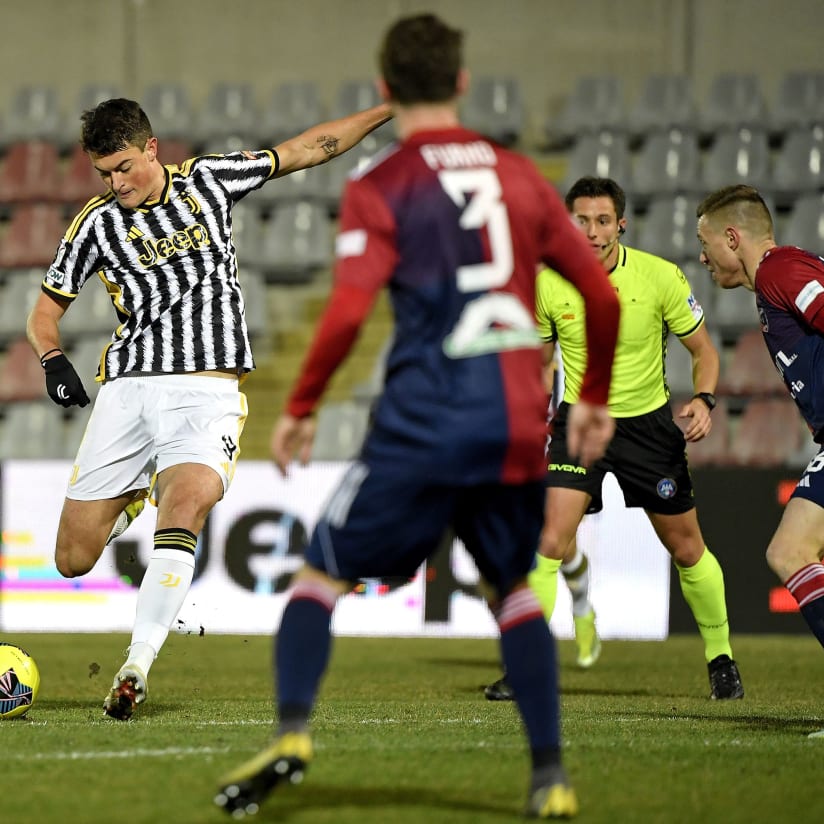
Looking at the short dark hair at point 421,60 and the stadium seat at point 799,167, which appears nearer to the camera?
the short dark hair at point 421,60

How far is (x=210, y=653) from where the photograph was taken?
8914 millimetres

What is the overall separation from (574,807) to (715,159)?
11485mm

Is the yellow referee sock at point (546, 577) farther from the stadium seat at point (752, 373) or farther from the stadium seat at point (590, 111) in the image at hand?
the stadium seat at point (590, 111)

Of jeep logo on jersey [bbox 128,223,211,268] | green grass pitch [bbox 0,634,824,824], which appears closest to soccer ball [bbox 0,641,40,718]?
green grass pitch [bbox 0,634,824,824]

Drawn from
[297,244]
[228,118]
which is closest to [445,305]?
[297,244]

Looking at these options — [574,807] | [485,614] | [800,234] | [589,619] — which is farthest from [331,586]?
[800,234]

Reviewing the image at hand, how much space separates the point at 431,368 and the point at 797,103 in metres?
12.1

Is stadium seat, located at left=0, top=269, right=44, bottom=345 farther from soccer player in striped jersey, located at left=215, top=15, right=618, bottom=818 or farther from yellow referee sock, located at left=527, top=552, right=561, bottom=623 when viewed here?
soccer player in striped jersey, located at left=215, top=15, right=618, bottom=818

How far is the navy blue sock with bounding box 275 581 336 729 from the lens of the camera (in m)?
3.35

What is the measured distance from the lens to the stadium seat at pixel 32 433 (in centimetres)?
1248

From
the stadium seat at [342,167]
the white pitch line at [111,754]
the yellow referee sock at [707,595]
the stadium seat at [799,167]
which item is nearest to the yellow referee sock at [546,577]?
the yellow referee sock at [707,595]

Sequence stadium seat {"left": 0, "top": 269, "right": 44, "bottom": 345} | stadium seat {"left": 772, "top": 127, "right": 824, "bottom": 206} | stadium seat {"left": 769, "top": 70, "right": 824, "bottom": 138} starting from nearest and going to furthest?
stadium seat {"left": 0, "top": 269, "right": 44, "bottom": 345} < stadium seat {"left": 772, "top": 127, "right": 824, "bottom": 206} < stadium seat {"left": 769, "top": 70, "right": 824, "bottom": 138}

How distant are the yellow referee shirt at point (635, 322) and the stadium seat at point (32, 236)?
832 cm

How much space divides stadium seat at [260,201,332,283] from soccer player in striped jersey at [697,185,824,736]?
345 inches
